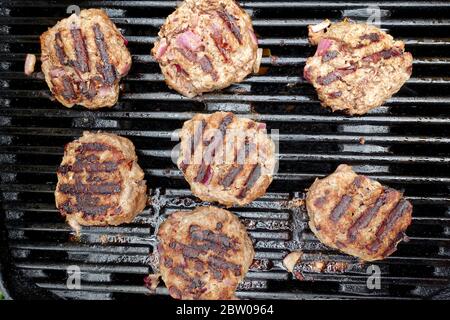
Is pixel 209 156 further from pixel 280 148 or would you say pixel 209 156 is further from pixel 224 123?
pixel 280 148

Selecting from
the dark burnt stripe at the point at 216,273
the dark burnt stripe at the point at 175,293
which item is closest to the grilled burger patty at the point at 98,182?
the dark burnt stripe at the point at 175,293

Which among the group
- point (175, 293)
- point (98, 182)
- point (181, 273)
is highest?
point (98, 182)

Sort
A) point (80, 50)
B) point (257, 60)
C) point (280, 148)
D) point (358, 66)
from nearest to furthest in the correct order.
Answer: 1. point (358, 66)
2. point (80, 50)
3. point (257, 60)
4. point (280, 148)

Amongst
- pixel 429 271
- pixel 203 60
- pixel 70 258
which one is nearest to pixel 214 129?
pixel 203 60

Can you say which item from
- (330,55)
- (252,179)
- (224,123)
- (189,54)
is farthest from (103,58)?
(330,55)

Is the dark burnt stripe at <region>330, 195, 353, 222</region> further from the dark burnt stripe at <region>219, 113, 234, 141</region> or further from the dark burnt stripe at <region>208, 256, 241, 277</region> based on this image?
the dark burnt stripe at <region>219, 113, 234, 141</region>

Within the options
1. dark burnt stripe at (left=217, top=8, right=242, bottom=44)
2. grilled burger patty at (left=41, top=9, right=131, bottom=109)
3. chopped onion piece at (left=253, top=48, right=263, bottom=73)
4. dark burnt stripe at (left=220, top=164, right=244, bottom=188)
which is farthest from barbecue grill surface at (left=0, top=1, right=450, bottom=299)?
dark burnt stripe at (left=220, top=164, right=244, bottom=188)
